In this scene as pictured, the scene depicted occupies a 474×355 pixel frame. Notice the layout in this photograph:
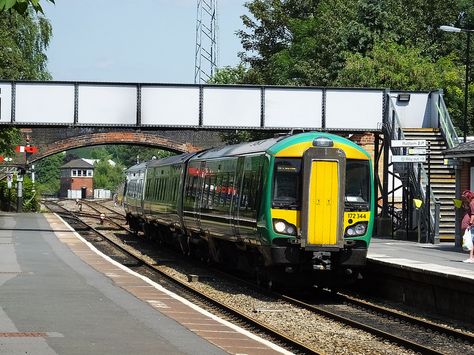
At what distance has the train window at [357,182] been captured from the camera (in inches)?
750

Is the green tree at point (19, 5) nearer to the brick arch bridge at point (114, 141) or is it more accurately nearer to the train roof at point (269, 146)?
the train roof at point (269, 146)

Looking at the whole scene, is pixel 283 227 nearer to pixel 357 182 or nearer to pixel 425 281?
pixel 357 182

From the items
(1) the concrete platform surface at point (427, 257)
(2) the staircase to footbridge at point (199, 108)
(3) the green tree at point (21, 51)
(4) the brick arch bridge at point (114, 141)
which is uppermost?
(3) the green tree at point (21, 51)

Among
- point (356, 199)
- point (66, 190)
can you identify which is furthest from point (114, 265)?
point (66, 190)

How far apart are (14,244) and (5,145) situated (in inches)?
863

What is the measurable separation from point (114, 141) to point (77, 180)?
3209 inches

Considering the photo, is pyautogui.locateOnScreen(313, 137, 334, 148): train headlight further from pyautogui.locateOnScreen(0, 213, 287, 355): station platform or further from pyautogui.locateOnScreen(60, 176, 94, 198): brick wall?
pyautogui.locateOnScreen(60, 176, 94, 198): brick wall

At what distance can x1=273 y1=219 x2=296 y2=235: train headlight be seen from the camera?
18.6m

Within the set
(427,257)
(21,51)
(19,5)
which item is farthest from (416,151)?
(21,51)

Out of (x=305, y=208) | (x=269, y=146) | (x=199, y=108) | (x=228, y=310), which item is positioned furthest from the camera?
(x=199, y=108)

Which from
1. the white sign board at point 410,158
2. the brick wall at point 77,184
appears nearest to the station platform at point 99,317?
the white sign board at point 410,158

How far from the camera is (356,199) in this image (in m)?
19.1

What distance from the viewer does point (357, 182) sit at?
1916 centimetres

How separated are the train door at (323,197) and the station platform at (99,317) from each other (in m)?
2.89
